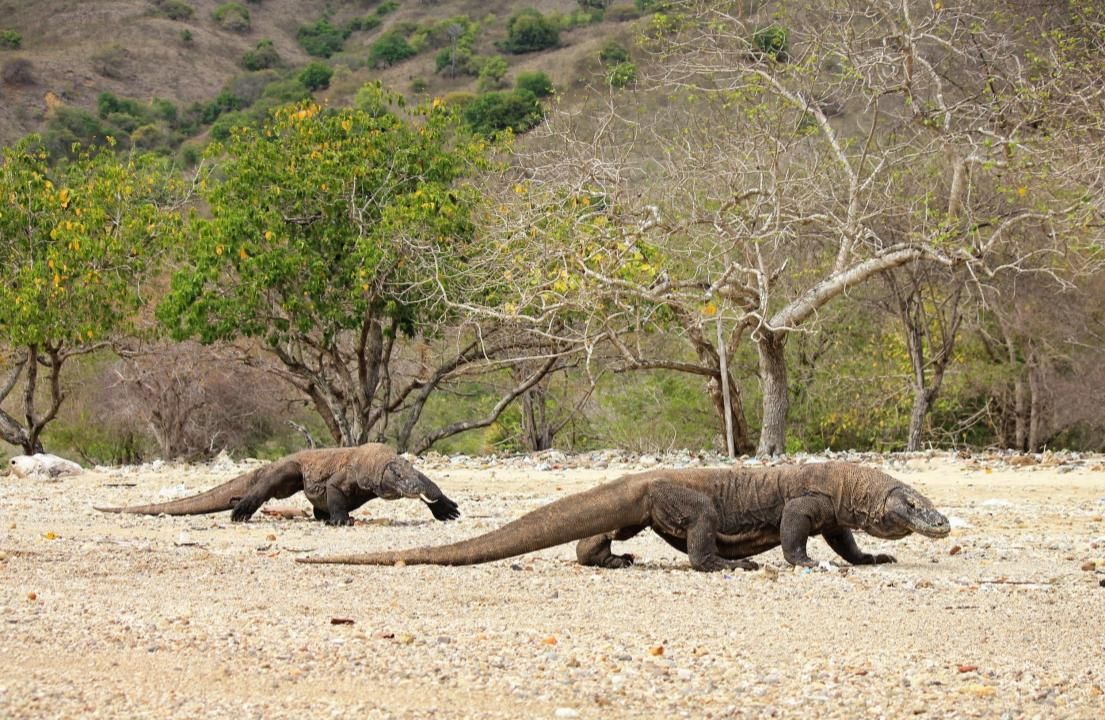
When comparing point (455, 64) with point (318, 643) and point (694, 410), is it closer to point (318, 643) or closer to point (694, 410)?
point (694, 410)

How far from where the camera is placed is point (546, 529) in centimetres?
721

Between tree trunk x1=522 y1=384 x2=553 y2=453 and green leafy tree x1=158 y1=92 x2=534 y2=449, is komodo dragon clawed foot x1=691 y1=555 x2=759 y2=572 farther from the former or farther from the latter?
tree trunk x1=522 y1=384 x2=553 y2=453

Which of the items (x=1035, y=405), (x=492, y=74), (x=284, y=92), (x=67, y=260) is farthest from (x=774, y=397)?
(x=284, y=92)

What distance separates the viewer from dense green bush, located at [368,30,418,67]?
3349 inches

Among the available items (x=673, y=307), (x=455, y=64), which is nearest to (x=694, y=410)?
(x=673, y=307)

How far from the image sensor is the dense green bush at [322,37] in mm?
95062

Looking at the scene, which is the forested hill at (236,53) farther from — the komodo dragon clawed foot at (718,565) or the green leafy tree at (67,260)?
the komodo dragon clawed foot at (718,565)

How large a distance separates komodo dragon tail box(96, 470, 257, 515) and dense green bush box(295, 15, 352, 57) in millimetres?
87297

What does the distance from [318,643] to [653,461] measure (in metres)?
10.9

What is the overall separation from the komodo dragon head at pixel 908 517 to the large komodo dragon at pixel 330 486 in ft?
12.3

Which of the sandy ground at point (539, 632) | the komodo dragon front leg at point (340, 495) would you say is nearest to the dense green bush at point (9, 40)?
the komodo dragon front leg at point (340, 495)

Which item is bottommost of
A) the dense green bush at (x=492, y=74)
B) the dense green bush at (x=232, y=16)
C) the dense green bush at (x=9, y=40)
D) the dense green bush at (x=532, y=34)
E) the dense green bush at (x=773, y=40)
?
the dense green bush at (x=773, y=40)

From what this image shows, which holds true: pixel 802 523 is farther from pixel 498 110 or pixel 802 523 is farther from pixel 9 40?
pixel 9 40

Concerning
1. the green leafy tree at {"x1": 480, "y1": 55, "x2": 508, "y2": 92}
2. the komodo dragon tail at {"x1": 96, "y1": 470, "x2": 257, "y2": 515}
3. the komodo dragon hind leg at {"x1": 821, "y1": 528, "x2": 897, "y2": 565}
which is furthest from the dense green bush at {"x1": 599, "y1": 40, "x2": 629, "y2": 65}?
the komodo dragon hind leg at {"x1": 821, "y1": 528, "x2": 897, "y2": 565}
